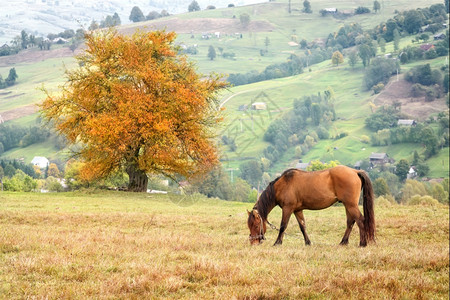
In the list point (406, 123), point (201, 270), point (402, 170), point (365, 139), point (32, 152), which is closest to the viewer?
point (201, 270)

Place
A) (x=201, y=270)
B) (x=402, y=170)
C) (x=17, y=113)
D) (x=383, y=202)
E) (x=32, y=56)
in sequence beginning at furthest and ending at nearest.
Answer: (x=402, y=170) → (x=32, y=56) → (x=17, y=113) → (x=383, y=202) → (x=201, y=270)

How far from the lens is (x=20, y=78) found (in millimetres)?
121500

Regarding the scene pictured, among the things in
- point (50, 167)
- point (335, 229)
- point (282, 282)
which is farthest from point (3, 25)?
point (282, 282)

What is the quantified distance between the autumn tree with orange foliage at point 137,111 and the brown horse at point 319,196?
949 inches

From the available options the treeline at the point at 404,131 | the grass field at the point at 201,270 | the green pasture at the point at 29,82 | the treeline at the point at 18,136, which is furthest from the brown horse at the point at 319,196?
the treeline at the point at 404,131

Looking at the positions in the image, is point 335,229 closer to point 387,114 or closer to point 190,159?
point 190,159

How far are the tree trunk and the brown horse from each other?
1165 inches

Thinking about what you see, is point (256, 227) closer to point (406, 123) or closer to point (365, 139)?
point (365, 139)

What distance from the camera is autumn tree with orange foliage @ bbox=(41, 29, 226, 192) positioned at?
3762 centimetres

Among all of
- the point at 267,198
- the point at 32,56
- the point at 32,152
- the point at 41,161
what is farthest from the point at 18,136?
the point at 267,198

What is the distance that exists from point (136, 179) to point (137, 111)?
24.8 feet

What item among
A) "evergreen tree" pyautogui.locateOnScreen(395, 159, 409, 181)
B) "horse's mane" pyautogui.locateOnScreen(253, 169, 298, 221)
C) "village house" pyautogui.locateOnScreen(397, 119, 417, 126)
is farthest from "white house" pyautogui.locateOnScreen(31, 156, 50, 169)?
"village house" pyautogui.locateOnScreen(397, 119, 417, 126)

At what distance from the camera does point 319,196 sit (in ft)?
42.7

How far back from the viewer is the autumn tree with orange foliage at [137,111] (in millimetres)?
37625
